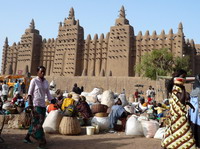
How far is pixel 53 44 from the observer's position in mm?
43438

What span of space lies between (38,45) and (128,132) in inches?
1621

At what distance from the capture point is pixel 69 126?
6.46m

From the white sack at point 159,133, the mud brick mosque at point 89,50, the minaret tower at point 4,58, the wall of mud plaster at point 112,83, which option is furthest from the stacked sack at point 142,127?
the minaret tower at point 4,58

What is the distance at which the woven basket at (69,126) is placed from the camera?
646 centimetres

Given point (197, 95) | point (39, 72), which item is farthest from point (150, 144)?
point (39, 72)

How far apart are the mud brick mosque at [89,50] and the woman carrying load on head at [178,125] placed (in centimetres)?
2726

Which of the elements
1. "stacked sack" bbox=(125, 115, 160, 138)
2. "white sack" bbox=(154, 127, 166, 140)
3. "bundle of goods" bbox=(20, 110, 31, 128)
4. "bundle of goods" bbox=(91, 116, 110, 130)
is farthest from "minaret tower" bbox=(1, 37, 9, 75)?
"white sack" bbox=(154, 127, 166, 140)

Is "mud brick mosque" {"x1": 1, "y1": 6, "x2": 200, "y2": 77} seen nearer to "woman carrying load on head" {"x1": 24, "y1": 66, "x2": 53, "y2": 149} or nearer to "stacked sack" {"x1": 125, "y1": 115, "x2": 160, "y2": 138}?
"stacked sack" {"x1": 125, "y1": 115, "x2": 160, "y2": 138}

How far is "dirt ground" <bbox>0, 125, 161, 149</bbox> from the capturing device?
5281 millimetres

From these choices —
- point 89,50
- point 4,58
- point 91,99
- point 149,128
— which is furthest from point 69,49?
point 149,128

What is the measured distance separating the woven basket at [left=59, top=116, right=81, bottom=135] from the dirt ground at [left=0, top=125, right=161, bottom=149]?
14 cm

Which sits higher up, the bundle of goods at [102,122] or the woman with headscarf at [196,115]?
the woman with headscarf at [196,115]

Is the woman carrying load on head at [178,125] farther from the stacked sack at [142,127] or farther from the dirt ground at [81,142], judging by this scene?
the stacked sack at [142,127]

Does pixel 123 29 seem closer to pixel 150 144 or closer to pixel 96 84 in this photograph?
pixel 96 84
